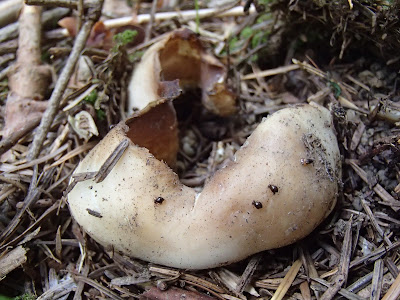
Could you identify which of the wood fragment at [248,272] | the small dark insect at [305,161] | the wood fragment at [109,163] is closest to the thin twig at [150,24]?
the wood fragment at [109,163]

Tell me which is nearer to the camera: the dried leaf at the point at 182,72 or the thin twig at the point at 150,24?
the dried leaf at the point at 182,72

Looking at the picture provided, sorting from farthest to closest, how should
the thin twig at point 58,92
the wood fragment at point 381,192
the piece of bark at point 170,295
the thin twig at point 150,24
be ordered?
the thin twig at point 150,24
the thin twig at point 58,92
the wood fragment at point 381,192
the piece of bark at point 170,295

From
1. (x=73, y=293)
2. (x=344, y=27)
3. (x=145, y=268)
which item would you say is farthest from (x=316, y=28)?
(x=73, y=293)

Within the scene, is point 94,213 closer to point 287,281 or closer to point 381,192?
point 287,281

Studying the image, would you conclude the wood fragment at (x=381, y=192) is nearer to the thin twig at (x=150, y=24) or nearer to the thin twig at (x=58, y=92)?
the thin twig at (x=150, y=24)

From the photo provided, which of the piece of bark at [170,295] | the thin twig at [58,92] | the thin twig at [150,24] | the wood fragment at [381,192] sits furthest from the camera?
the thin twig at [150,24]

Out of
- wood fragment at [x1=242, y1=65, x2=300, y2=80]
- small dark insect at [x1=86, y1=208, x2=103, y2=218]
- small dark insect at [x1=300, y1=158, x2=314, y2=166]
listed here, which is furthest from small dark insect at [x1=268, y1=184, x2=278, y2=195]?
wood fragment at [x1=242, y1=65, x2=300, y2=80]

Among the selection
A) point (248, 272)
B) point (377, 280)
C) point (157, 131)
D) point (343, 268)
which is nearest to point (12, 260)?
Answer: point (157, 131)

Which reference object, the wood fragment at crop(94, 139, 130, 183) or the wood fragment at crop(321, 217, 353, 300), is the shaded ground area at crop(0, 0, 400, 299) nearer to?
the wood fragment at crop(321, 217, 353, 300)

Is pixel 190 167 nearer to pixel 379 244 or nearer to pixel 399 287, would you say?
pixel 379 244
